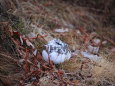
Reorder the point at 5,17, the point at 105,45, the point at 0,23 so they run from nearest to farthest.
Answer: the point at 0,23 → the point at 5,17 → the point at 105,45

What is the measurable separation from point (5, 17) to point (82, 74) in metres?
0.90

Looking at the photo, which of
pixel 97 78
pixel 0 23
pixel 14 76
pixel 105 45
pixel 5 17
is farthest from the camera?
pixel 105 45

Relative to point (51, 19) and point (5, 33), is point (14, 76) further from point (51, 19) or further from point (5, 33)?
point (51, 19)

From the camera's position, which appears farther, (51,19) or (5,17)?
(51,19)

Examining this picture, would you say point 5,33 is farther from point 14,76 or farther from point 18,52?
point 14,76

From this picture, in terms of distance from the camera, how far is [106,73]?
193 cm

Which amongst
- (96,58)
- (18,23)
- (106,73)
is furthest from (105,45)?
(18,23)

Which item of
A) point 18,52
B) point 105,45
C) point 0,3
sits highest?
point 0,3

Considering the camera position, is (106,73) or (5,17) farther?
(5,17)

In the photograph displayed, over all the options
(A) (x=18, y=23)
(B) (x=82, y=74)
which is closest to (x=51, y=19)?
(A) (x=18, y=23)

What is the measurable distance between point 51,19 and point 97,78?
1.09 m

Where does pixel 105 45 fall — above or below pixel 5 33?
below

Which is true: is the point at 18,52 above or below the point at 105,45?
above

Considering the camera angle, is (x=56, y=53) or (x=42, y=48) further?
(x=42, y=48)
